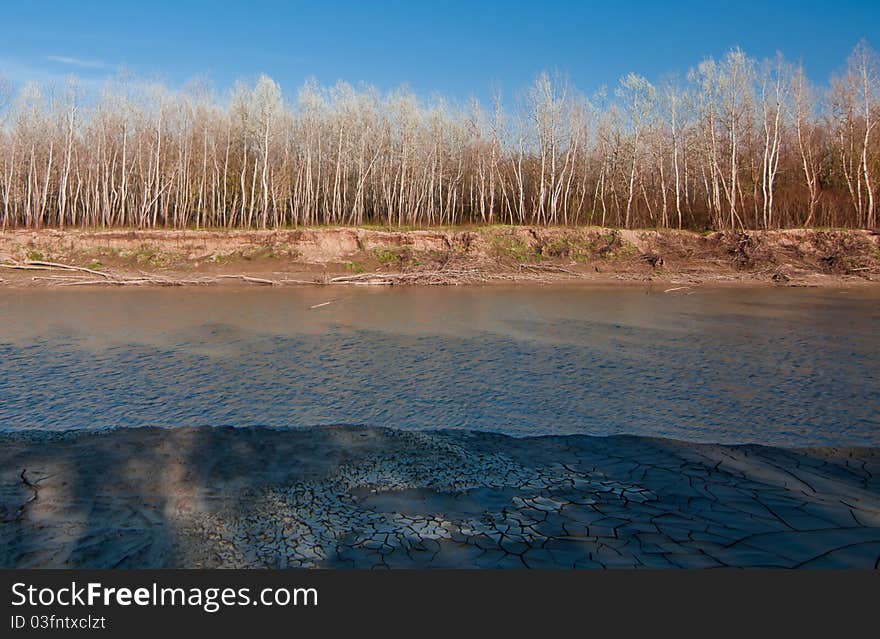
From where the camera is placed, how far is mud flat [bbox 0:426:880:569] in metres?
3.95

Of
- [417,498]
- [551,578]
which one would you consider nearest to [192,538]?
[417,498]

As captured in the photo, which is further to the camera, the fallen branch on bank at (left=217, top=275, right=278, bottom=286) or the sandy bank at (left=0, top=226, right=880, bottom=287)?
the sandy bank at (left=0, top=226, right=880, bottom=287)

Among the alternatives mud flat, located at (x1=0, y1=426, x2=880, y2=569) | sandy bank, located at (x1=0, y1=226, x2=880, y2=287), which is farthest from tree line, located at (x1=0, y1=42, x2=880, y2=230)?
mud flat, located at (x1=0, y1=426, x2=880, y2=569)

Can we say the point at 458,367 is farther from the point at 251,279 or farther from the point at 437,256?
the point at 437,256

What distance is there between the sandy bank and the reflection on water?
7240 mm

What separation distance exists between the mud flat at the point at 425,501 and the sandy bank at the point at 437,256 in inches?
750

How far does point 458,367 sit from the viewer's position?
33.8 ft

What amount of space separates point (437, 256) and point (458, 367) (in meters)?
19.3

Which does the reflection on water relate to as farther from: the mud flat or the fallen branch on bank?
the fallen branch on bank

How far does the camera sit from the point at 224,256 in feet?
94.1

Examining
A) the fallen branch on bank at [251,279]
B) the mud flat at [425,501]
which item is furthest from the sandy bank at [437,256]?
the mud flat at [425,501]

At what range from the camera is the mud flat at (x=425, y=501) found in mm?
3953

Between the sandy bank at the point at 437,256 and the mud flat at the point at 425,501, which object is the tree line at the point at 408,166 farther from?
the mud flat at the point at 425,501

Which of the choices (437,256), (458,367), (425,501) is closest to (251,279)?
(437,256)
